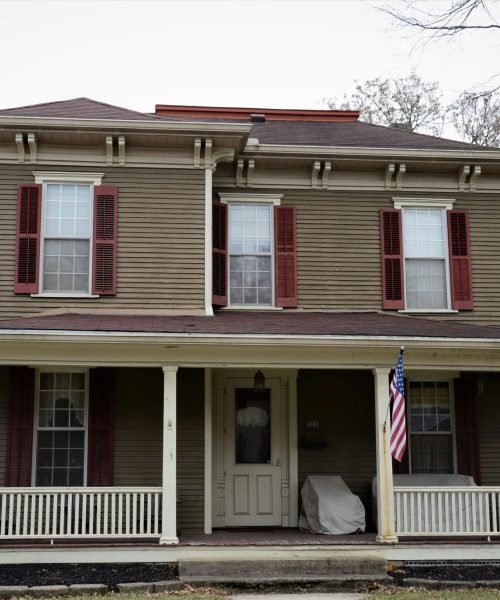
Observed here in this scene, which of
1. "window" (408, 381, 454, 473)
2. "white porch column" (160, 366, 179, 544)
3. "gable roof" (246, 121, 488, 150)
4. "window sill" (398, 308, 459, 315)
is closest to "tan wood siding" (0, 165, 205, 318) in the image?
"white porch column" (160, 366, 179, 544)

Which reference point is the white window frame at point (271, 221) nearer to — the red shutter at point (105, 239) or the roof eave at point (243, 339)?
the red shutter at point (105, 239)

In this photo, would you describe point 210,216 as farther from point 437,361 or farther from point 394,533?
point 394,533

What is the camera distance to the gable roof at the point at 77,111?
1216 cm

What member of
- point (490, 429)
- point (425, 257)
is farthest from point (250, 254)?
point (490, 429)

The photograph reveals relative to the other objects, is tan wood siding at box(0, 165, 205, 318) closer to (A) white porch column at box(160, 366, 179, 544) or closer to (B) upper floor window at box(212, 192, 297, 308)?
(B) upper floor window at box(212, 192, 297, 308)

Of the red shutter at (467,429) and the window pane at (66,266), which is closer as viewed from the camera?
the window pane at (66,266)

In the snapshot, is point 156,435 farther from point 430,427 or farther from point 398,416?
point 430,427

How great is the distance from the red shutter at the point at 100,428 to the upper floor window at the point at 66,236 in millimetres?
1243

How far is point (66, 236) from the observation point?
1216 cm

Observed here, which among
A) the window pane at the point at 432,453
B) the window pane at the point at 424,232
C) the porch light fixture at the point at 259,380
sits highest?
the window pane at the point at 424,232

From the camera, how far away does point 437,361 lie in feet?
35.9

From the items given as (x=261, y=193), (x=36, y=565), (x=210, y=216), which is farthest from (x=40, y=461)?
(x=261, y=193)

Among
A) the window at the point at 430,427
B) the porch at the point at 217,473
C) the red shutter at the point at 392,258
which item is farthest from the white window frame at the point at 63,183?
the window at the point at 430,427

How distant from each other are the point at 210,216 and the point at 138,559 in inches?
192
